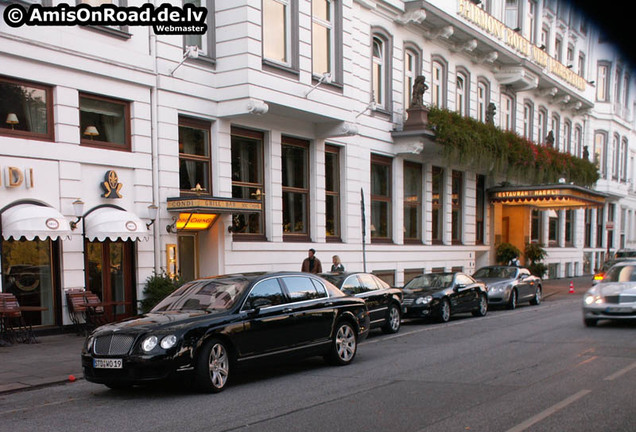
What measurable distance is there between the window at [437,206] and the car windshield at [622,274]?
13.0 m

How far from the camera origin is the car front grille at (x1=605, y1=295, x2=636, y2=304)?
14.0 meters

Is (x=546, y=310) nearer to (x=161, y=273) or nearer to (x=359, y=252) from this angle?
(x=359, y=252)

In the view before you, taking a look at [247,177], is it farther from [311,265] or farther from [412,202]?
[412,202]

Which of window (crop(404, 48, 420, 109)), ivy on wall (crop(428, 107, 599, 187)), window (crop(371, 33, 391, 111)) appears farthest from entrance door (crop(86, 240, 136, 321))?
window (crop(404, 48, 420, 109))

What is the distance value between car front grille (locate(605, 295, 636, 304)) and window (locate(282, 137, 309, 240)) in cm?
949

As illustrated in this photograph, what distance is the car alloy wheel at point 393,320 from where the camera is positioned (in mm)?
15070

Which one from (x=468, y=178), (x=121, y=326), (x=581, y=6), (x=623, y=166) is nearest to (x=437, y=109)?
(x=468, y=178)

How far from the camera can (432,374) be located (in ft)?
30.5

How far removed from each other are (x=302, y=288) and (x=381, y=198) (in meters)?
15.0

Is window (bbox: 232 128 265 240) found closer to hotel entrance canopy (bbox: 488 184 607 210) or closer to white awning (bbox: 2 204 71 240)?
white awning (bbox: 2 204 71 240)

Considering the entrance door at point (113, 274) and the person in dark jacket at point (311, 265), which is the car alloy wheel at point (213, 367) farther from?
the person in dark jacket at point (311, 265)

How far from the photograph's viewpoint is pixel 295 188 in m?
20.6

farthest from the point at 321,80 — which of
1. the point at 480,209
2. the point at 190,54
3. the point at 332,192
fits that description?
the point at 480,209

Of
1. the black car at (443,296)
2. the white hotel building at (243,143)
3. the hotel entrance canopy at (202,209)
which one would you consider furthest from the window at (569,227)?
the hotel entrance canopy at (202,209)
